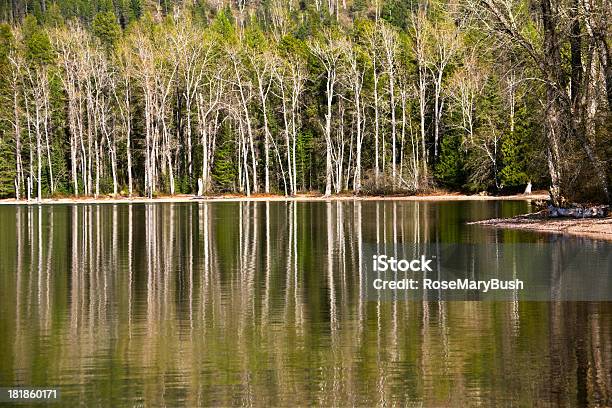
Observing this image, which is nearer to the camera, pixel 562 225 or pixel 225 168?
pixel 562 225

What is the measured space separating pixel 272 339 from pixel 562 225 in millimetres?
22280

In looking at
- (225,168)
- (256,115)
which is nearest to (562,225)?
(225,168)

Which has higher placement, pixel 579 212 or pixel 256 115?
pixel 256 115

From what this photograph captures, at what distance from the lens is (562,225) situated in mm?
36031

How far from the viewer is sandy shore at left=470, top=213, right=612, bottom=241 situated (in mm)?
32844

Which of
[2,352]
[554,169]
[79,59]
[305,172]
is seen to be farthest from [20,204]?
[2,352]

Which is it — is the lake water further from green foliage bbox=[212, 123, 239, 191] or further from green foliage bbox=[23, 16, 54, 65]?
green foliage bbox=[23, 16, 54, 65]

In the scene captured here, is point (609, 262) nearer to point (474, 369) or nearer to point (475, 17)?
point (474, 369)

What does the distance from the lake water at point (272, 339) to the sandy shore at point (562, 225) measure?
28.4ft

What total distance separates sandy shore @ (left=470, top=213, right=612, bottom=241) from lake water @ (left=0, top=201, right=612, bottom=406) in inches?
340

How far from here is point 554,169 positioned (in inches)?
1572

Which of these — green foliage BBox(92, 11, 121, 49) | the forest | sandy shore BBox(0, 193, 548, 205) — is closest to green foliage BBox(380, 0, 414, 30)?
green foliage BBox(92, 11, 121, 49)

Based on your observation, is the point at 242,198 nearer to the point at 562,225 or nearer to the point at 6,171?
the point at 6,171

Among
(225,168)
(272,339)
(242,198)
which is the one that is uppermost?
(225,168)
